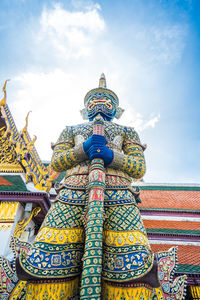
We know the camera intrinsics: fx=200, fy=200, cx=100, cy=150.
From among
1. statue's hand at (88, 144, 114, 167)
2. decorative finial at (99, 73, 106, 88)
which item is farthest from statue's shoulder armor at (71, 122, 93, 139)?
decorative finial at (99, 73, 106, 88)

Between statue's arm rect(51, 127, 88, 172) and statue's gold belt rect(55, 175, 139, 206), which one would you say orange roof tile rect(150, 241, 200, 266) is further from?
statue's arm rect(51, 127, 88, 172)

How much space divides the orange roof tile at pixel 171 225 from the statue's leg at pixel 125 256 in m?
3.99

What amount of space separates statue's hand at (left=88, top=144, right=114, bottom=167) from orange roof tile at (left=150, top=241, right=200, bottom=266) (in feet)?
10.4

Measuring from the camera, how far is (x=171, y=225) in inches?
238

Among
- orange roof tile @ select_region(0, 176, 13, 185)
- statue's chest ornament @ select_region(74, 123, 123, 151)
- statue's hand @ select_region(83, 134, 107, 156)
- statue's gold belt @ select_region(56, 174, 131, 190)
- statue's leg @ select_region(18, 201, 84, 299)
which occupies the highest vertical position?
orange roof tile @ select_region(0, 176, 13, 185)

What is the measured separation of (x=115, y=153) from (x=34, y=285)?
1.70 m

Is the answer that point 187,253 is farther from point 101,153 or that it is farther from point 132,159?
point 101,153

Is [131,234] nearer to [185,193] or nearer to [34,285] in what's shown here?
[34,285]

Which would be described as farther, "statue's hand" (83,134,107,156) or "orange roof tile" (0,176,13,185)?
"orange roof tile" (0,176,13,185)

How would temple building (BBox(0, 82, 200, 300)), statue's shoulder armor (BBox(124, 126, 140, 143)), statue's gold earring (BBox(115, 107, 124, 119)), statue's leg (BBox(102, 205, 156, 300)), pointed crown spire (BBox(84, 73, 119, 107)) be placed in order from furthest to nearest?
temple building (BBox(0, 82, 200, 300))
statue's gold earring (BBox(115, 107, 124, 119))
pointed crown spire (BBox(84, 73, 119, 107))
statue's shoulder armor (BBox(124, 126, 140, 143))
statue's leg (BBox(102, 205, 156, 300))

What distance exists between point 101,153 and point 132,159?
0.51m

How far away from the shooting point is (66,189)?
262 centimetres

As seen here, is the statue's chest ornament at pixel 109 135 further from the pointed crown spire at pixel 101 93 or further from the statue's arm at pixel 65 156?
the pointed crown spire at pixel 101 93

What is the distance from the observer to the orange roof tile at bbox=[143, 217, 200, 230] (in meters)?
5.87
